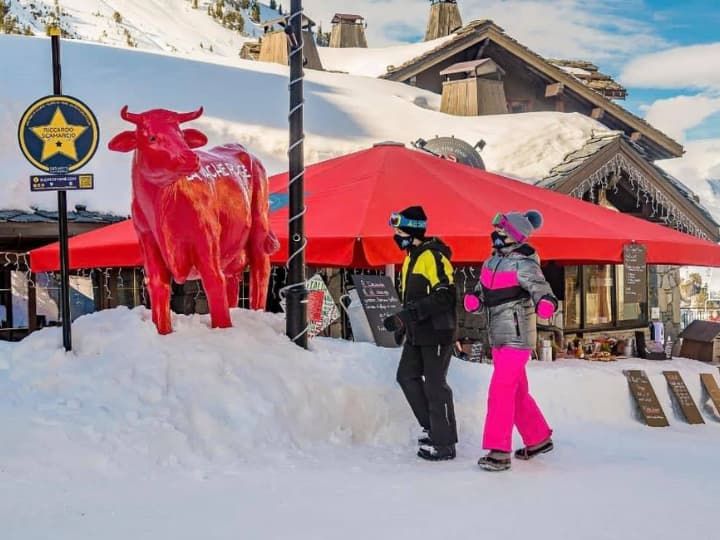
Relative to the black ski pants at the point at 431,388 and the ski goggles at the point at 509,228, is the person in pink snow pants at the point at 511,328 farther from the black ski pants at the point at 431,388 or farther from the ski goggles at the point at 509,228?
the black ski pants at the point at 431,388

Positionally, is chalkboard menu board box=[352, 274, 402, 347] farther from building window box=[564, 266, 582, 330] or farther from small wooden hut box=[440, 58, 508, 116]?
small wooden hut box=[440, 58, 508, 116]

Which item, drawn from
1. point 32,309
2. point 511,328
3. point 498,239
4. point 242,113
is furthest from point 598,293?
point 32,309

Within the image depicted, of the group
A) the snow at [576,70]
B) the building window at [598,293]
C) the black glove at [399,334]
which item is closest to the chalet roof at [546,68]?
the snow at [576,70]

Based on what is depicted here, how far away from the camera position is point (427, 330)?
16.5 ft

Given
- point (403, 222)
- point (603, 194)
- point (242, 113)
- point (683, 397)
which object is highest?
point (242, 113)

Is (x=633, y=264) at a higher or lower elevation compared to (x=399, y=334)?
higher

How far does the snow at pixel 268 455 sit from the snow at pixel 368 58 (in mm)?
20894

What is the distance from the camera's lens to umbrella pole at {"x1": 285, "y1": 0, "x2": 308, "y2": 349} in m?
6.19

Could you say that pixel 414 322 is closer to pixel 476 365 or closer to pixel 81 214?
pixel 476 365

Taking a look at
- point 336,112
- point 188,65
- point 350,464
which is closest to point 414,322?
point 350,464

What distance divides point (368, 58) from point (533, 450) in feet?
86.4

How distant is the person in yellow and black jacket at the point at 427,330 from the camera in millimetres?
4996

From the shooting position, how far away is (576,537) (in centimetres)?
352

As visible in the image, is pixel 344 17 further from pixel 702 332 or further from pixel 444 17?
pixel 702 332
